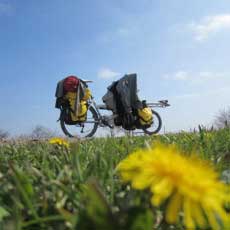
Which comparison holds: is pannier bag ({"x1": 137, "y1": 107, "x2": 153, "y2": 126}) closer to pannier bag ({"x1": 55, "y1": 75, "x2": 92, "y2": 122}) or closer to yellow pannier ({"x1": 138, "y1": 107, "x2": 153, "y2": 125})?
yellow pannier ({"x1": 138, "y1": 107, "x2": 153, "y2": 125})

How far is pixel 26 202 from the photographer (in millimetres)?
715

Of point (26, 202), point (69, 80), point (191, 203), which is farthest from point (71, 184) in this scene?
point (69, 80)

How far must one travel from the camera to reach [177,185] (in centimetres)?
43

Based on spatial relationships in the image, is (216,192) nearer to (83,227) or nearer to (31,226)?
(83,227)

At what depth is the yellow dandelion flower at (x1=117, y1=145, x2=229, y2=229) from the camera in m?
0.42

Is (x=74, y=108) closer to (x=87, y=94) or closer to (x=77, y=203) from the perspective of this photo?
(x=87, y=94)

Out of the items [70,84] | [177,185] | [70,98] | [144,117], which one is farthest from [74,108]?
[177,185]

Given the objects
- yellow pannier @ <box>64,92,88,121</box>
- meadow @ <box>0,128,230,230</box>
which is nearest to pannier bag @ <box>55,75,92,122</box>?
yellow pannier @ <box>64,92,88,121</box>

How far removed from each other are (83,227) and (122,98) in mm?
11872

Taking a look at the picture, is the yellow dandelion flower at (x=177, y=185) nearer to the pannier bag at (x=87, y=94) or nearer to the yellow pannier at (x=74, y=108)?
the yellow pannier at (x=74, y=108)

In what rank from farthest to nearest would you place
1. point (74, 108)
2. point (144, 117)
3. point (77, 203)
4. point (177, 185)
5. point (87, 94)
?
point (144, 117), point (87, 94), point (74, 108), point (77, 203), point (177, 185)

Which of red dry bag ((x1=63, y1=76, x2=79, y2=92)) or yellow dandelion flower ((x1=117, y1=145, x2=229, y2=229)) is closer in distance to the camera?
yellow dandelion flower ((x1=117, y1=145, x2=229, y2=229))

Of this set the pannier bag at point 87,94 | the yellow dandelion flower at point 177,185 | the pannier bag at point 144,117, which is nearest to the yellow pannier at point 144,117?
the pannier bag at point 144,117

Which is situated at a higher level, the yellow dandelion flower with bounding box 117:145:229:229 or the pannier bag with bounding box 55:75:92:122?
the pannier bag with bounding box 55:75:92:122
